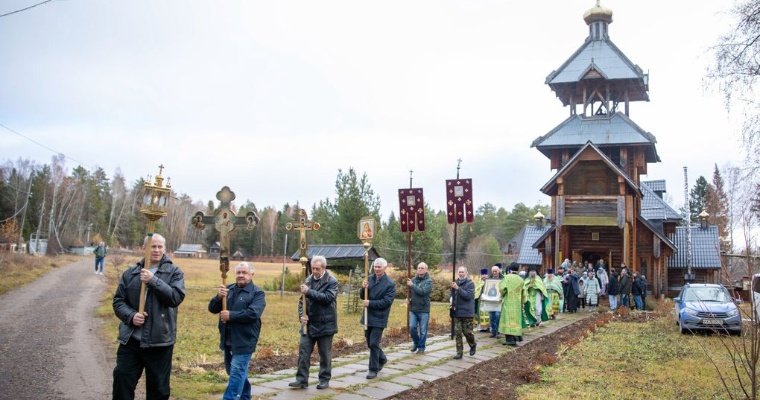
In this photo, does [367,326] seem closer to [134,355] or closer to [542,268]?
[134,355]

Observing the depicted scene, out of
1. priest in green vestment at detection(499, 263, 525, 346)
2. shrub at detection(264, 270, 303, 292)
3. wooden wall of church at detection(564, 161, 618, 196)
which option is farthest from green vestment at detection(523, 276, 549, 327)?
shrub at detection(264, 270, 303, 292)

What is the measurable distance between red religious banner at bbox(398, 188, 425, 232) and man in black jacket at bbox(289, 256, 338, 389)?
7.23 metres

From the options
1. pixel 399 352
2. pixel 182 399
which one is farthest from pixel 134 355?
pixel 399 352

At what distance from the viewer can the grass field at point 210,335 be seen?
927cm

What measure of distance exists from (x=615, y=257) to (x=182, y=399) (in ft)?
95.2

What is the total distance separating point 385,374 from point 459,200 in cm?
699

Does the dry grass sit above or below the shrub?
above

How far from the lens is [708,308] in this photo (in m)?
16.1

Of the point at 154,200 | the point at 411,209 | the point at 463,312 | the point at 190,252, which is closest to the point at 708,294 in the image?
the point at 411,209

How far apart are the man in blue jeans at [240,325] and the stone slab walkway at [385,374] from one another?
76cm

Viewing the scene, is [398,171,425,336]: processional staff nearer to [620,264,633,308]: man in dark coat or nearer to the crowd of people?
the crowd of people

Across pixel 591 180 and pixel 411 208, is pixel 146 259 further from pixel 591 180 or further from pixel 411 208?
pixel 591 180

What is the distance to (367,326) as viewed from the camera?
10.1 metres

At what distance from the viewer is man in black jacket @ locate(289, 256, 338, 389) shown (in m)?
8.70
